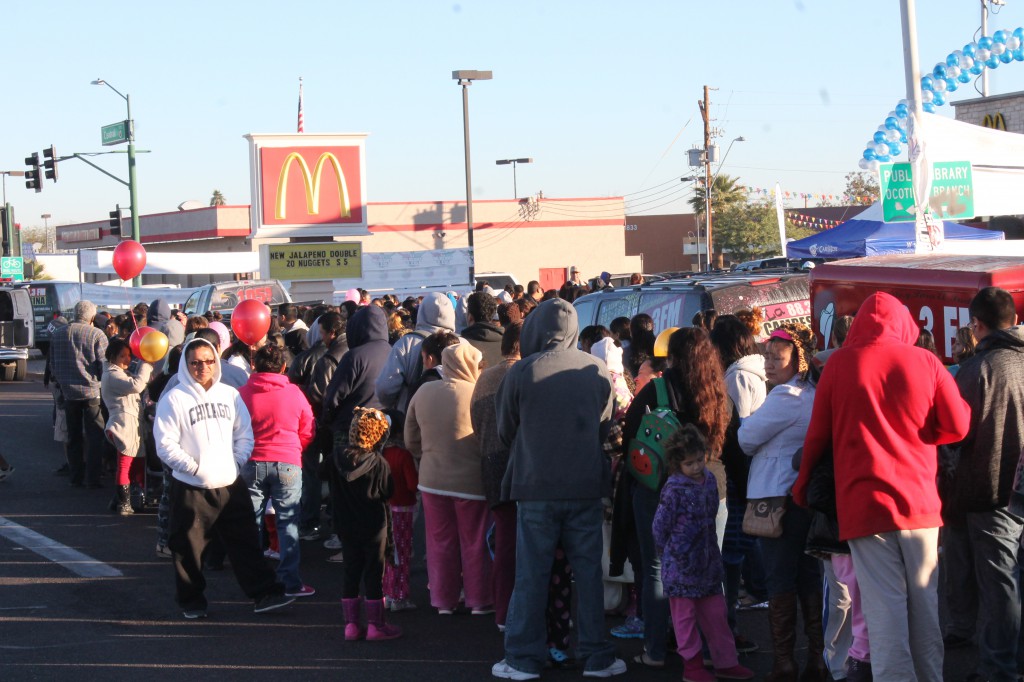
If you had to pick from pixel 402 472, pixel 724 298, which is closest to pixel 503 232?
pixel 724 298

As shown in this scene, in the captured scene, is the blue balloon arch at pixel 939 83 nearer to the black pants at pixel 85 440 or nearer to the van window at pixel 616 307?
the van window at pixel 616 307

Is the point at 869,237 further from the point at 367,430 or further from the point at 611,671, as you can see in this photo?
the point at 611,671

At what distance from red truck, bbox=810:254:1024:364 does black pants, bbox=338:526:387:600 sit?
12.7ft

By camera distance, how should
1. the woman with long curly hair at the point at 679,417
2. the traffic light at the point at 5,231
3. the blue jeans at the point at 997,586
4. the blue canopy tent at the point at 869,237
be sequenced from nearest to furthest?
the blue jeans at the point at 997,586 < the woman with long curly hair at the point at 679,417 < the blue canopy tent at the point at 869,237 < the traffic light at the point at 5,231

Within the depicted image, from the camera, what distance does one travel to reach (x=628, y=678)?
19.9ft

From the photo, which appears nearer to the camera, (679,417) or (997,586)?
(997,586)

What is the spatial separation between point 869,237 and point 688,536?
11.9m

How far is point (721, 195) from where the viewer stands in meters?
65.4

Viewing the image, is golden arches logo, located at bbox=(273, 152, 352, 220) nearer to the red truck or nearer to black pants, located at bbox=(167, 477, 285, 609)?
the red truck

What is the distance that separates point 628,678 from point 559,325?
1.92m

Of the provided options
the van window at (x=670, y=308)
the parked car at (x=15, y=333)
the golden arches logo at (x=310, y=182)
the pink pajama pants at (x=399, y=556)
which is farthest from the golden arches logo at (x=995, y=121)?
the parked car at (x=15, y=333)

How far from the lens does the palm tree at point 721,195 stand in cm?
6431

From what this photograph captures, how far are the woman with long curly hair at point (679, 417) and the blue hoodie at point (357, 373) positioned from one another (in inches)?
124

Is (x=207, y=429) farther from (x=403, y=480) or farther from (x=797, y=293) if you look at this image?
(x=797, y=293)
